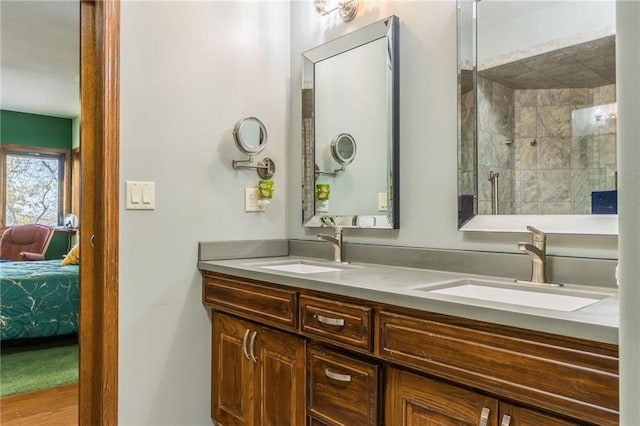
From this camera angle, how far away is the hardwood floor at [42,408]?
215 centimetres

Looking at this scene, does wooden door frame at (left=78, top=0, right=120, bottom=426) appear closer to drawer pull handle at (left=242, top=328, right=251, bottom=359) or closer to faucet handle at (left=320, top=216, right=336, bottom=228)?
drawer pull handle at (left=242, top=328, right=251, bottom=359)

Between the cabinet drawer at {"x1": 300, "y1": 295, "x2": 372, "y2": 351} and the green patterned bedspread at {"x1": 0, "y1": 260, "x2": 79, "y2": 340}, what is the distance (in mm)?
2263

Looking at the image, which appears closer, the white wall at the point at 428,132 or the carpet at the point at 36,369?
the white wall at the point at 428,132

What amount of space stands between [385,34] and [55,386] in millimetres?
2619

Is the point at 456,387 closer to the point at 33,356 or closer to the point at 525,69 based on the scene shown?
the point at 525,69

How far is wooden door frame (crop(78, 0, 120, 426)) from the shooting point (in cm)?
175

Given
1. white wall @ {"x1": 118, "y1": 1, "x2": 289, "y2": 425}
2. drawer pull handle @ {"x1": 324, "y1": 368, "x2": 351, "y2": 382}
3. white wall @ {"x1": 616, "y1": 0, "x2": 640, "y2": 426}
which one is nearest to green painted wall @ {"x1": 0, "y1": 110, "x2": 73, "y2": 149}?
white wall @ {"x1": 118, "y1": 1, "x2": 289, "y2": 425}

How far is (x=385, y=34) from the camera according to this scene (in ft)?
6.08

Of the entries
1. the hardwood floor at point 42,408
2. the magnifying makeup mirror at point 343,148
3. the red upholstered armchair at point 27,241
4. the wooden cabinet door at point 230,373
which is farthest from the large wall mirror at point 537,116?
the red upholstered armchair at point 27,241

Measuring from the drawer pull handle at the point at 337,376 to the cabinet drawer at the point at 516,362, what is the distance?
19 centimetres

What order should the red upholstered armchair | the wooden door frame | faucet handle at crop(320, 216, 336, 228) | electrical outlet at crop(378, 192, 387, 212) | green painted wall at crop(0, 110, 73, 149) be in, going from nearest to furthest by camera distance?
1. the wooden door frame
2. electrical outlet at crop(378, 192, 387, 212)
3. faucet handle at crop(320, 216, 336, 228)
4. the red upholstered armchair
5. green painted wall at crop(0, 110, 73, 149)

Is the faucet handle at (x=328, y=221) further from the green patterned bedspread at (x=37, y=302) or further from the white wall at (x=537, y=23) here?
the green patterned bedspread at (x=37, y=302)

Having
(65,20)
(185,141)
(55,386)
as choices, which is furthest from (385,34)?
(55,386)

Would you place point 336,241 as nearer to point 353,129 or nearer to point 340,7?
point 353,129
